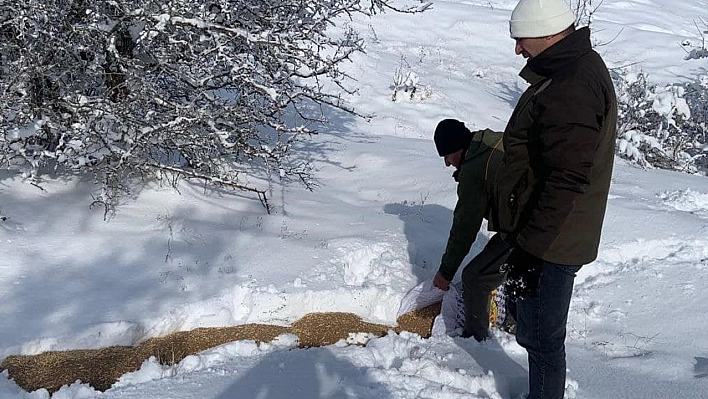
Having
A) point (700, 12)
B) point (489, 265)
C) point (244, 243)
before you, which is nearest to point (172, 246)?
point (244, 243)

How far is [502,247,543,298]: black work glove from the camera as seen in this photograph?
2.80 metres

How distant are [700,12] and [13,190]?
22198mm

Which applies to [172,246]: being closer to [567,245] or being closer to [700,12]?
[567,245]

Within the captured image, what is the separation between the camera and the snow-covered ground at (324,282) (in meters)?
3.38

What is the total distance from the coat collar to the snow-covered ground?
1.58 m

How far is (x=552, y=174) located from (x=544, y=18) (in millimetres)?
638

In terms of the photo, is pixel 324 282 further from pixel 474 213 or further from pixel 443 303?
pixel 474 213

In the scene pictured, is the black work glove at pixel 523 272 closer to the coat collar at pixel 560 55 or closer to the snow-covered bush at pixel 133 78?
the coat collar at pixel 560 55

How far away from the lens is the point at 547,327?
283 cm

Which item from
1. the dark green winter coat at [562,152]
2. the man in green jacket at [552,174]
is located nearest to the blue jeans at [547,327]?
the man in green jacket at [552,174]

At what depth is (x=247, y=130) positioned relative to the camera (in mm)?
5363

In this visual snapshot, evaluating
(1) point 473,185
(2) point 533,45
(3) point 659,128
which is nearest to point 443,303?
(1) point 473,185

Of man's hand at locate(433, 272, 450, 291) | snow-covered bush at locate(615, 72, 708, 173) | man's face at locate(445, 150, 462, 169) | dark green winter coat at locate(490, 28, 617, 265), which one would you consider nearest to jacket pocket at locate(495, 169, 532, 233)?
dark green winter coat at locate(490, 28, 617, 265)

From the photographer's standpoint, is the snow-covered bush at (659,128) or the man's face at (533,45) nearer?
the man's face at (533,45)
